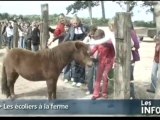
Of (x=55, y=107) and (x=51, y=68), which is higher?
(x=51, y=68)

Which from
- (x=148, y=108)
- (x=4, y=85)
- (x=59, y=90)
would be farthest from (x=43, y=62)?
(x=148, y=108)

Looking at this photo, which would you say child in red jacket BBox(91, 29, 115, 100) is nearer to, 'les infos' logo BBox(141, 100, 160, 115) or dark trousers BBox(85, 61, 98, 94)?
dark trousers BBox(85, 61, 98, 94)

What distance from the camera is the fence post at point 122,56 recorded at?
3.87 meters

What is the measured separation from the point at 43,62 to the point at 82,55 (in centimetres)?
39

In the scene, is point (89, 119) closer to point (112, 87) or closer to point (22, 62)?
point (112, 87)

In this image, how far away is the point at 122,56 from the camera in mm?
3963

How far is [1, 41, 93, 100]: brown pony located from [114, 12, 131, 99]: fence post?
0.32 meters

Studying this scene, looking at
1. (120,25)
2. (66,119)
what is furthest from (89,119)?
(120,25)

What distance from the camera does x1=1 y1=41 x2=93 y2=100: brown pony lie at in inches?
160

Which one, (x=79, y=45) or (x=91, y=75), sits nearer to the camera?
(x=79, y=45)

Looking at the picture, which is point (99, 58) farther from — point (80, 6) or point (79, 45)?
point (80, 6)

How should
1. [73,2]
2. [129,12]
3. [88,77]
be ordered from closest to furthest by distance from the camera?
[73,2] < [129,12] < [88,77]

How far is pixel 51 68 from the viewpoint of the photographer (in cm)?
416

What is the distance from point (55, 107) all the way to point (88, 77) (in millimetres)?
803
